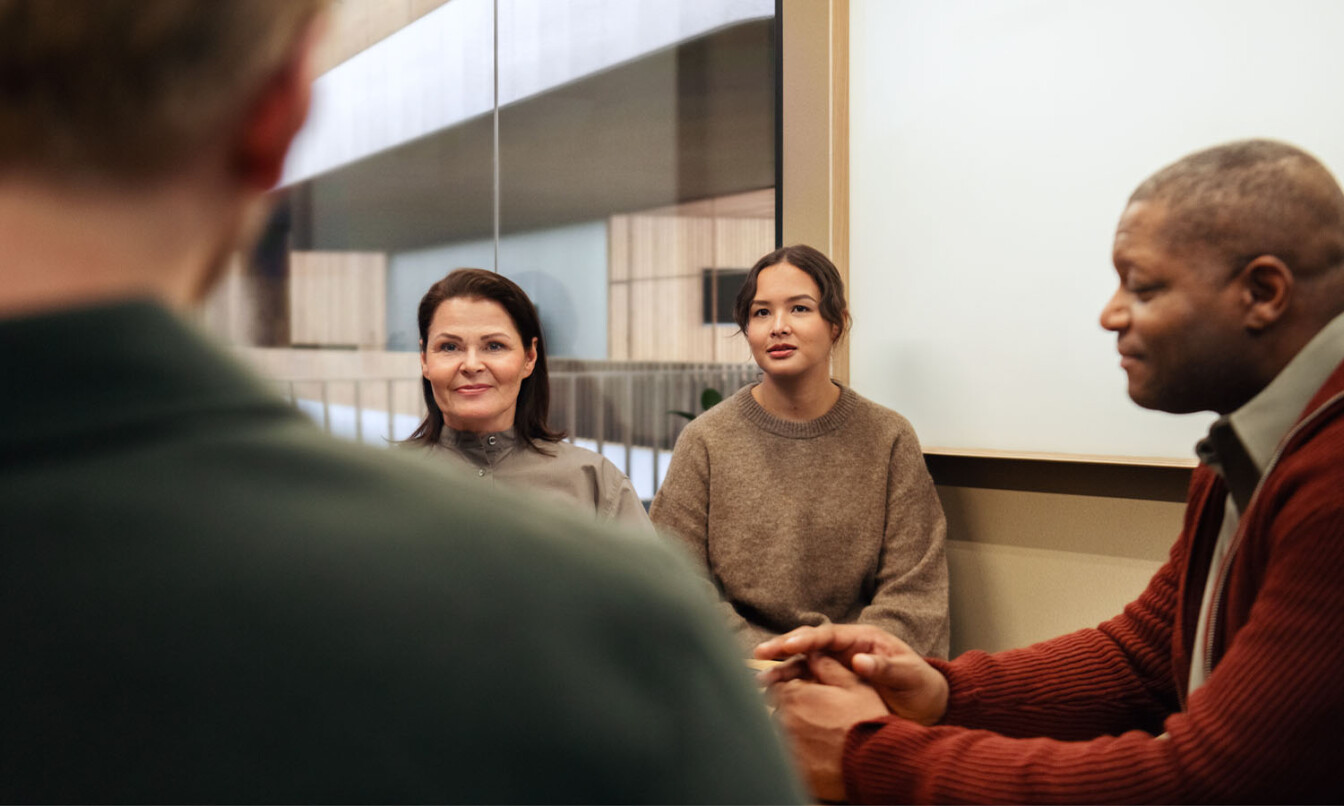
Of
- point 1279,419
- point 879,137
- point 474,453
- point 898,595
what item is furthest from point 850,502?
point 1279,419

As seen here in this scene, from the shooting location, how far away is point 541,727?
0.96 feet

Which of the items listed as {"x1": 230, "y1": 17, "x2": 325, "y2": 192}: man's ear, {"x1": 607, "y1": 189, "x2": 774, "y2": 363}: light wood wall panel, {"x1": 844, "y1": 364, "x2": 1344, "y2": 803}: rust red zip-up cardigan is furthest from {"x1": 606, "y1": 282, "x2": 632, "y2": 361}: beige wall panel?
{"x1": 230, "y1": 17, "x2": 325, "y2": 192}: man's ear

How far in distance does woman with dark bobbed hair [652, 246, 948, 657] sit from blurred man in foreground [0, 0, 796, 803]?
7.23ft

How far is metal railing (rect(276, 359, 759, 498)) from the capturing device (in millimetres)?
3951

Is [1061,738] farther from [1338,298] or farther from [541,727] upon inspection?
[541,727]

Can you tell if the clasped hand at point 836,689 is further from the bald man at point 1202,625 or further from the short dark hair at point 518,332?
the short dark hair at point 518,332

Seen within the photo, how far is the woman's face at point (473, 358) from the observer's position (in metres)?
2.27

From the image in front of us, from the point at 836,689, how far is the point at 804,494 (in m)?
1.30

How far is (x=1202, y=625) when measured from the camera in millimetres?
1188

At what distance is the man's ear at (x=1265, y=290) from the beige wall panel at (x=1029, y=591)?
4.90ft

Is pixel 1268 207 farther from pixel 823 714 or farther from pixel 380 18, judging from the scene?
pixel 380 18

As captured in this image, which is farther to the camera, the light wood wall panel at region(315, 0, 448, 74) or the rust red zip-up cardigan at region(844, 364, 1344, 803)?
the light wood wall panel at region(315, 0, 448, 74)

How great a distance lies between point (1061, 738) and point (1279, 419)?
536mm

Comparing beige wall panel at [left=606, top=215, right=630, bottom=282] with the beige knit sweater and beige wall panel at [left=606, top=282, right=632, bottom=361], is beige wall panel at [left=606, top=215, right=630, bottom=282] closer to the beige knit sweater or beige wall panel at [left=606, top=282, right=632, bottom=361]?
beige wall panel at [left=606, top=282, right=632, bottom=361]
